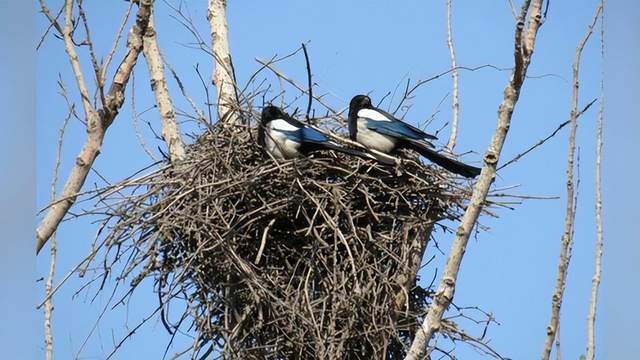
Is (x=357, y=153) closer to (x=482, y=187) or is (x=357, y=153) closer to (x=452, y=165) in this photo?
(x=452, y=165)

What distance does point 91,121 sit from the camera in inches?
164

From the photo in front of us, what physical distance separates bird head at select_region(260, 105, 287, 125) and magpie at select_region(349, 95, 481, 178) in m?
0.40

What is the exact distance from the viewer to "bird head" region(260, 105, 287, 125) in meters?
5.86

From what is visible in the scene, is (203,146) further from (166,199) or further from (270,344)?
(270,344)

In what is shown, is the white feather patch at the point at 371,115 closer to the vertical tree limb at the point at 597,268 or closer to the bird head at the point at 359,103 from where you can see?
the bird head at the point at 359,103

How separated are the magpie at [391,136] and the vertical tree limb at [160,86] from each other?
1130mm

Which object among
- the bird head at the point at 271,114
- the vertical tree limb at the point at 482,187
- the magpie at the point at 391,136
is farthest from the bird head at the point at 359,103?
the vertical tree limb at the point at 482,187

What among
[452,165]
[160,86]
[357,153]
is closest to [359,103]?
[357,153]

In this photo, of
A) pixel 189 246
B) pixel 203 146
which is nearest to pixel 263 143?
pixel 203 146

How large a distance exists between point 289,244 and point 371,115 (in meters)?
0.99

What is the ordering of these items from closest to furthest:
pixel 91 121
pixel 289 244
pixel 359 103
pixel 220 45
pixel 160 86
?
1. pixel 91 121
2. pixel 289 244
3. pixel 359 103
4. pixel 160 86
5. pixel 220 45

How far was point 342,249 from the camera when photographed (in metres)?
5.40

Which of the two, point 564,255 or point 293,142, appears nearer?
point 564,255

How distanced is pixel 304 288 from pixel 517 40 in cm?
209
